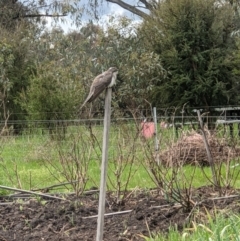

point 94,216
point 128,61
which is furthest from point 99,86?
point 128,61

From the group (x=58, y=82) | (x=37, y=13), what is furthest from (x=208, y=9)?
(x=37, y=13)

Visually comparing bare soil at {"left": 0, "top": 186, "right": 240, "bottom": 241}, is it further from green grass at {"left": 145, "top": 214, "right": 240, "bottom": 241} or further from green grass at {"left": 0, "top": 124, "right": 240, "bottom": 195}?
green grass at {"left": 0, "top": 124, "right": 240, "bottom": 195}

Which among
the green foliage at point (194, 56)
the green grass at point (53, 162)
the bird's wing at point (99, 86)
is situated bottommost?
the green grass at point (53, 162)

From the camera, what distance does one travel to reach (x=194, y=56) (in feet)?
54.5

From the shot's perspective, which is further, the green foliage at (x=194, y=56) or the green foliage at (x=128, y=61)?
the green foliage at (x=128, y=61)

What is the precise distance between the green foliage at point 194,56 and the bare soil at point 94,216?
1095 cm

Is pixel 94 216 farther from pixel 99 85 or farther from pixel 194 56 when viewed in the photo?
pixel 194 56

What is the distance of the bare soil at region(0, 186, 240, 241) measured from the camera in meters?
4.43

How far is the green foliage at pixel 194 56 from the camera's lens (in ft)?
54.3

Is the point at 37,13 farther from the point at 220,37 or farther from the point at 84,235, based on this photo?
the point at 84,235

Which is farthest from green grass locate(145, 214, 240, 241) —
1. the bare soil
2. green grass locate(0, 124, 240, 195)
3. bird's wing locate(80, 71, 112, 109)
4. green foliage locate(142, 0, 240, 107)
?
green foliage locate(142, 0, 240, 107)

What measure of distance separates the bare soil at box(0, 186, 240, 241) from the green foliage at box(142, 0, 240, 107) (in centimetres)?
1095

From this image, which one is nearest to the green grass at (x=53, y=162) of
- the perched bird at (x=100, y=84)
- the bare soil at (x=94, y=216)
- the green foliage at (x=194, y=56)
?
the bare soil at (x=94, y=216)

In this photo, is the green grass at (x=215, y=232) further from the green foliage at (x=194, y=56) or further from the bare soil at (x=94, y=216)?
the green foliage at (x=194, y=56)
